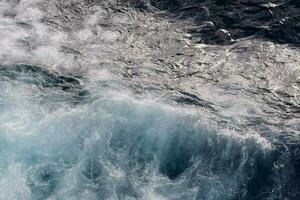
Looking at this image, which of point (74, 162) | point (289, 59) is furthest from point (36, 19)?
point (289, 59)

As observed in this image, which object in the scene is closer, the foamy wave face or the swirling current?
the foamy wave face

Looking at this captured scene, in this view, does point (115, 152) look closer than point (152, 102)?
Yes

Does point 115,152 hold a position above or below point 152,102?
below

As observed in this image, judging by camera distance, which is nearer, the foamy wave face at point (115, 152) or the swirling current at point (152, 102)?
the foamy wave face at point (115, 152)

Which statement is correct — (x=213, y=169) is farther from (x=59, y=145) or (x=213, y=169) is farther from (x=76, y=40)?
(x=76, y=40)
